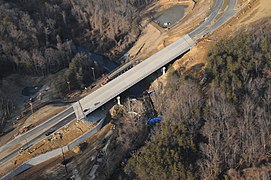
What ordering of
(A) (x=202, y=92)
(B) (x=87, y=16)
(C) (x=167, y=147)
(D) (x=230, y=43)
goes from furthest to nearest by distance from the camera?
(B) (x=87, y=16) < (D) (x=230, y=43) < (A) (x=202, y=92) < (C) (x=167, y=147)

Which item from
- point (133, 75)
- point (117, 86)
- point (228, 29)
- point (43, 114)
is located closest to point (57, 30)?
point (133, 75)

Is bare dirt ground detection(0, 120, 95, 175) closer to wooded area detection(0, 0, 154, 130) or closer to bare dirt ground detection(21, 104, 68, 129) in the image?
bare dirt ground detection(21, 104, 68, 129)

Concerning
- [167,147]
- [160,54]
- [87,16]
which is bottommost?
[167,147]

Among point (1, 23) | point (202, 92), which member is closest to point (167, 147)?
point (202, 92)

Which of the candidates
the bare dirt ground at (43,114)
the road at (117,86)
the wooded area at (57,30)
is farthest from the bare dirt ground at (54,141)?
the wooded area at (57,30)

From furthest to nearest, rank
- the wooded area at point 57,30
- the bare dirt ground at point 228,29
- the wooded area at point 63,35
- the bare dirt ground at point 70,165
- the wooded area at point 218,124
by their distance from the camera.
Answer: the wooded area at point 57,30
the wooded area at point 63,35
the bare dirt ground at point 228,29
the bare dirt ground at point 70,165
the wooded area at point 218,124

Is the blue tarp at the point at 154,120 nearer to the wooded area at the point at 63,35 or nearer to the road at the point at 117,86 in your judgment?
the road at the point at 117,86

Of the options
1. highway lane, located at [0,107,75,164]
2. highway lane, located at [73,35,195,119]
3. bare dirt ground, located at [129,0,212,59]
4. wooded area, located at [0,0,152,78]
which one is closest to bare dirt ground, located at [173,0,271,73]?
highway lane, located at [73,35,195,119]

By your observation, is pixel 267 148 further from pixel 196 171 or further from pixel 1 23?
pixel 1 23

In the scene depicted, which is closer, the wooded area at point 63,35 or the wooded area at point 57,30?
the wooded area at point 63,35
